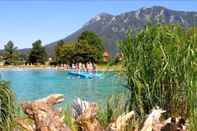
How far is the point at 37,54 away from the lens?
238 feet

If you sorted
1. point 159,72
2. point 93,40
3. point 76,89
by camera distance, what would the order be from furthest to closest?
point 93,40
point 76,89
point 159,72

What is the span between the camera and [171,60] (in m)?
4.93

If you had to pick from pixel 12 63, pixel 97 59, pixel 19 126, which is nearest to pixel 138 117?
pixel 19 126

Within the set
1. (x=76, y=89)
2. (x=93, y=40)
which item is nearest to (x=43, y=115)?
(x=76, y=89)

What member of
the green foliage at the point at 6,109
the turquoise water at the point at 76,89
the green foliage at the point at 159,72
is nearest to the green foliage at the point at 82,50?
the turquoise water at the point at 76,89

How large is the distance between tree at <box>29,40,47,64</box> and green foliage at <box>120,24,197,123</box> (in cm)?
6583

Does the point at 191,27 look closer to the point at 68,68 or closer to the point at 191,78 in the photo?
the point at 191,78

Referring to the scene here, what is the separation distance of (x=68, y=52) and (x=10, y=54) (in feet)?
36.4

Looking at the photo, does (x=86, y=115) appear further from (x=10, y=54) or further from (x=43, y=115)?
(x=10, y=54)

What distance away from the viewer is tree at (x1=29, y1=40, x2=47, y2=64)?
7056 centimetres

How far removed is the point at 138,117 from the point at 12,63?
231ft

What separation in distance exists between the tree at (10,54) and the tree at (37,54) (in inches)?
85.8

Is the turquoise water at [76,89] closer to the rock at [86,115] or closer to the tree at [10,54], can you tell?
the rock at [86,115]

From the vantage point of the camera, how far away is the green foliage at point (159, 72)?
4875 mm
